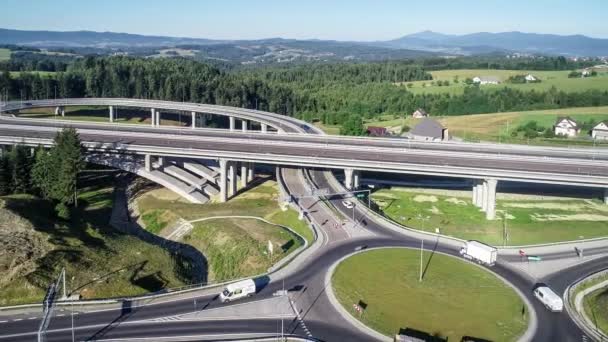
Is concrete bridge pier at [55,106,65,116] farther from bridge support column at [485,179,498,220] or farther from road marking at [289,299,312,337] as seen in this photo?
road marking at [289,299,312,337]

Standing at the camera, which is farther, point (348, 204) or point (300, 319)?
point (348, 204)

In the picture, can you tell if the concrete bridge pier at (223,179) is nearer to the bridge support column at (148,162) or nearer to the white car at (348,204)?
the bridge support column at (148,162)

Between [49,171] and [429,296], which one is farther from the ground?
[49,171]

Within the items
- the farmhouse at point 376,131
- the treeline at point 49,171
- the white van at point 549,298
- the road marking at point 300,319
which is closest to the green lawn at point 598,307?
the white van at point 549,298

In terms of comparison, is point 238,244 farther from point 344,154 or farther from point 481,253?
point 344,154

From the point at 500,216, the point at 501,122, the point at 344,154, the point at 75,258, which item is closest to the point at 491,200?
the point at 500,216

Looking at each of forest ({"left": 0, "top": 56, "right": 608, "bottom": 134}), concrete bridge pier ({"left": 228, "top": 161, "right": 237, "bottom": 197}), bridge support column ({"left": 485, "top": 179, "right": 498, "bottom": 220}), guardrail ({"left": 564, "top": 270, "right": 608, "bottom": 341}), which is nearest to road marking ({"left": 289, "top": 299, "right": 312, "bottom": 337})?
guardrail ({"left": 564, "top": 270, "right": 608, "bottom": 341})

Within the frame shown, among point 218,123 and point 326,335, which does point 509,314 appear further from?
point 218,123
